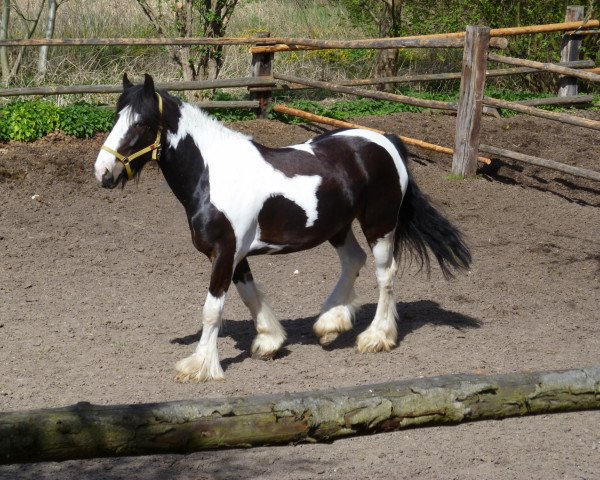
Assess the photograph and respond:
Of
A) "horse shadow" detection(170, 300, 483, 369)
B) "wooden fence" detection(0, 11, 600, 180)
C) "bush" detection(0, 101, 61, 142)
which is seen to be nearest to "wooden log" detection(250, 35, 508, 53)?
"wooden fence" detection(0, 11, 600, 180)

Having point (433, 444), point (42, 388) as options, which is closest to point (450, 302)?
point (433, 444)

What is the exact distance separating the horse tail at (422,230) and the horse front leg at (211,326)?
5.08ft

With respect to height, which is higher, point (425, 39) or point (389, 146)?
point (425, 39)

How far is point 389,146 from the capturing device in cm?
673

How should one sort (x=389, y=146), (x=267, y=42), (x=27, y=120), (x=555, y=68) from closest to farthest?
(x=389, y=146)
(x=555, y=68)
(x=27, y=120)
(x=267, y=42)

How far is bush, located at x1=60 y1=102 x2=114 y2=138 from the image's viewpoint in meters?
11.2

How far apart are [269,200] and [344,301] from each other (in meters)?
1.10

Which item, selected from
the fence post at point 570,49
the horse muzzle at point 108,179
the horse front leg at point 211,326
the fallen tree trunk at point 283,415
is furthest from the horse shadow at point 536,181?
the fallen tree trunk at point 283,415

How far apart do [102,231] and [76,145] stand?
85.5 inches

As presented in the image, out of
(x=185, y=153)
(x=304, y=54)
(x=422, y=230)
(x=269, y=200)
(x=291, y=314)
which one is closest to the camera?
(x=185, y=153)

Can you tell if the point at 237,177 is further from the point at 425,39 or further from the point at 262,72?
the point at 262,72

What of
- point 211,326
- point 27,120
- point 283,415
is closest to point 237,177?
point 211,326

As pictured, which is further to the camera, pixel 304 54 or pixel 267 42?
pixel 304 54

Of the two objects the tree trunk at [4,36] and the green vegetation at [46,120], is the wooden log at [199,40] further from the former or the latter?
the tree trunk at [4,36]
